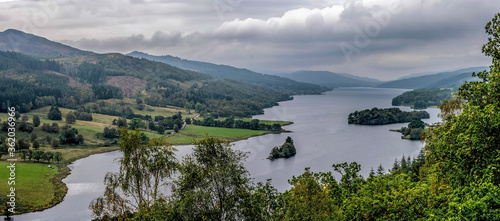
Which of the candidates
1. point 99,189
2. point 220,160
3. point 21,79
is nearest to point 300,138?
point 99,189

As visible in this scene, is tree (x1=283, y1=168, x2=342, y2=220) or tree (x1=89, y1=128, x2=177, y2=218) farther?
tree (x1=89, y1=128, x2=177, y2=218)

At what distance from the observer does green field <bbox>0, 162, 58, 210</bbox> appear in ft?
114

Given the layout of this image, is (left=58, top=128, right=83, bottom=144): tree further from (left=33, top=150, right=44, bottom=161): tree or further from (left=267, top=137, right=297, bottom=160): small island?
(left=267, top=137, right=297, bottom=160): small island

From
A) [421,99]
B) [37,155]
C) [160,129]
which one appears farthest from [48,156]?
[421,99]

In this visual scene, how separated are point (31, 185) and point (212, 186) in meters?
36.4

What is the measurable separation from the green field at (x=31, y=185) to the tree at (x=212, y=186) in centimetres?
2931

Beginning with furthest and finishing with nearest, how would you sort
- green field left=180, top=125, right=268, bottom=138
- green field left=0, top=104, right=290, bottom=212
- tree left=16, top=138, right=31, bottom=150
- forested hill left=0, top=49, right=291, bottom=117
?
1. forested hill left=0, top=49, right=291, bottom=117
2. green field left=180, top=125, right=268, bottom=138
3. tree left=16, top=138, right=31, bottom=150
4. green field left=0, top=104, right=290, bottom=212

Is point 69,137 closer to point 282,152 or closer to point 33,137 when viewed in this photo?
point 33,137

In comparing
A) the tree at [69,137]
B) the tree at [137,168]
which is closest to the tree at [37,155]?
the tree at [69,137]

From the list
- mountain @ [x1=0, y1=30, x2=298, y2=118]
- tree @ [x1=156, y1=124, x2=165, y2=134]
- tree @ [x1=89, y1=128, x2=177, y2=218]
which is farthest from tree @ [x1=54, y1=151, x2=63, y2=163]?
tree @ [x1=89, y1=128, x2=177, y2=218]

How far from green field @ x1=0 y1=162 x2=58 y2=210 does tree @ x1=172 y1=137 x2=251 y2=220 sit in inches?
1154

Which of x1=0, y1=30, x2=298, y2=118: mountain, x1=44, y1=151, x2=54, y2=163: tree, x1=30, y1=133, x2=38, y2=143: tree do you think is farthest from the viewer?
x1=0, y1=30, x2=298, y2=118: mountain

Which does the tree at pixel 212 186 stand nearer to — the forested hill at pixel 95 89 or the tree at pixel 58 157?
the tree at pixel 58 157

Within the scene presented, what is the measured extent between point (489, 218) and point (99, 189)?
41212 millimetres
